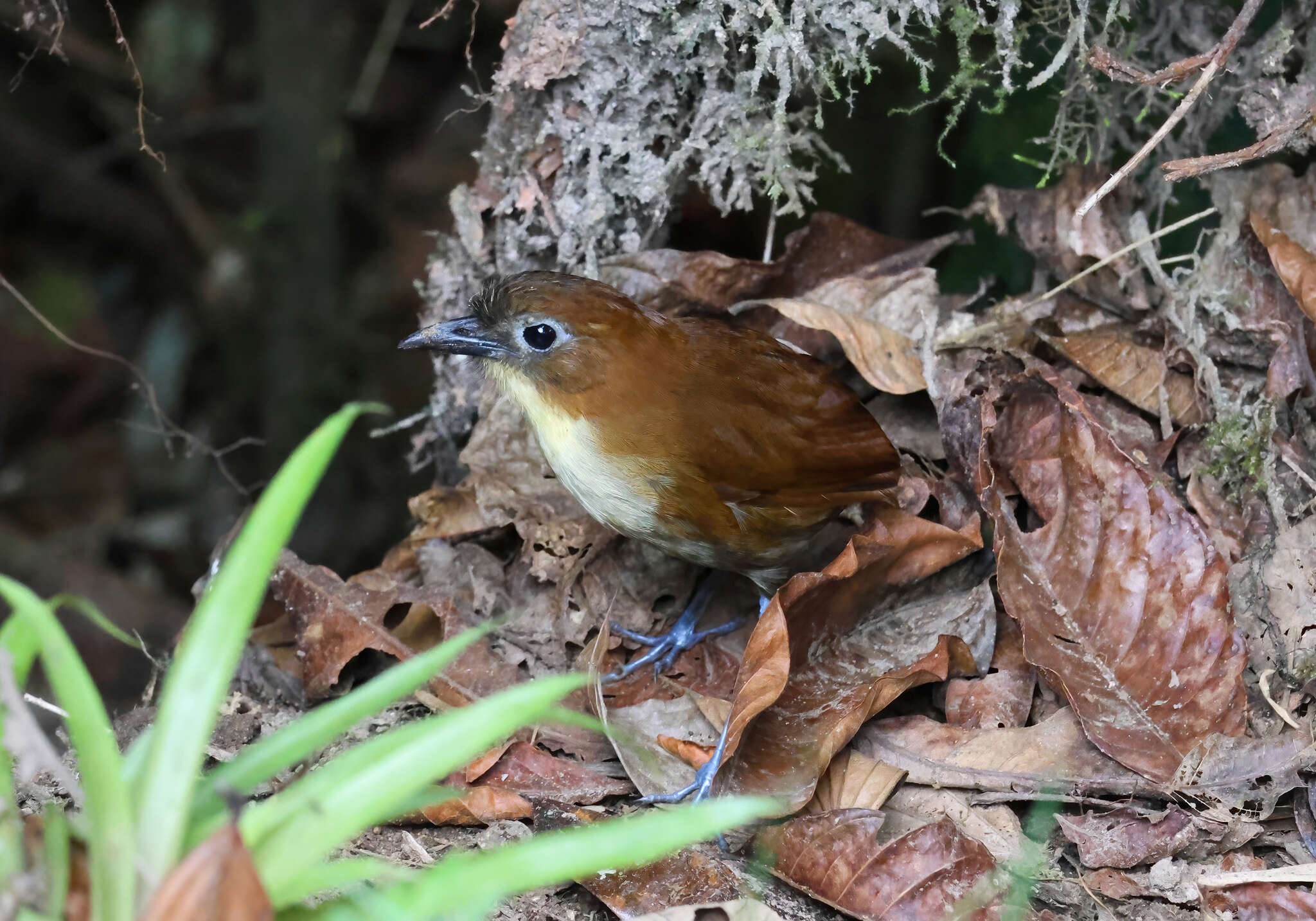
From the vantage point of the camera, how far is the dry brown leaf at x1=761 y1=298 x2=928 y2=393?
2957 millimetres

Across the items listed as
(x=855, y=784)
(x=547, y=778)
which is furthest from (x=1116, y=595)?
(x=547, y=778)

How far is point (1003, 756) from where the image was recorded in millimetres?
2338

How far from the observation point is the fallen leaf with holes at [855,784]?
2.29 m

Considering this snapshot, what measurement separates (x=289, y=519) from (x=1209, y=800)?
6.00 feet

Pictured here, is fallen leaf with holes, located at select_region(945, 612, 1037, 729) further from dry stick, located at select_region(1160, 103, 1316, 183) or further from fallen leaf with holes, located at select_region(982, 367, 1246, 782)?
dry stick, located at select_region(1160, 103, 1316, 183)

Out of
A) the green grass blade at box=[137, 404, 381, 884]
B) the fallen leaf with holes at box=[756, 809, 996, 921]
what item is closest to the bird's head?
the fallen leaf with holes at box=[756, 809, 996, 921]

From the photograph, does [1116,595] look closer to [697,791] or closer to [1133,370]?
[1133,370]

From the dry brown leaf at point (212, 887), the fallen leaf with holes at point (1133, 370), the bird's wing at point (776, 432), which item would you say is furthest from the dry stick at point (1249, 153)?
the dry brown leaf at point (212, 887)

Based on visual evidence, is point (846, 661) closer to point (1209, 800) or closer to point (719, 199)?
point (1209, 800)

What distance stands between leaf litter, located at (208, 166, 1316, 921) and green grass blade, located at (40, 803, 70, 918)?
56 cm

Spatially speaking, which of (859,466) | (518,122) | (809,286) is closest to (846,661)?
(859,466)

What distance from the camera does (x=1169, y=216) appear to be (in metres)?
3.10

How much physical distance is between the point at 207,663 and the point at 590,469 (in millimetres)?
1341

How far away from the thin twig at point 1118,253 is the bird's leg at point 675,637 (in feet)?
3.80
